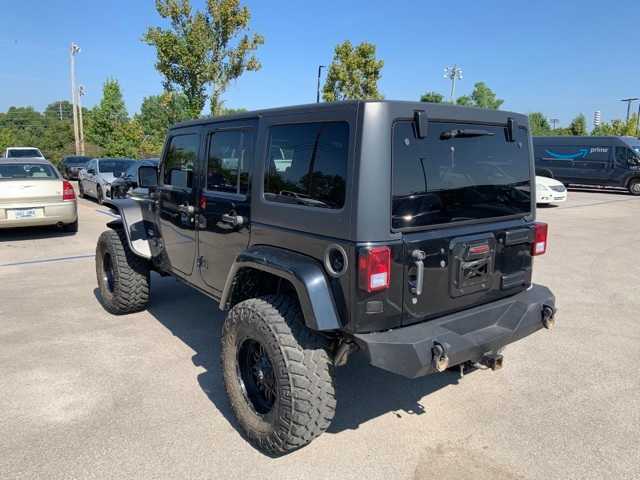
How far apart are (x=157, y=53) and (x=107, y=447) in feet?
A: 53.6

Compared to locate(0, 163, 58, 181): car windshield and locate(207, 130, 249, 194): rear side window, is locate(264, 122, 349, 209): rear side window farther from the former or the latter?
locate(0, 163, 58, 181): car windshield

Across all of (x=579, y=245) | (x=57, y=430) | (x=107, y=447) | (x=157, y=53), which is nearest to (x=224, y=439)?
(x=107, y=447)

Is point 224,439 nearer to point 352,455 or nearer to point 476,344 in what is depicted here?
point 352,455

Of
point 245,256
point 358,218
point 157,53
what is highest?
point 157,53

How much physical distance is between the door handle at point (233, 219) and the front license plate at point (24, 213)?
23.1 feet

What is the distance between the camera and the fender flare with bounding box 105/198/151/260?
186 inches

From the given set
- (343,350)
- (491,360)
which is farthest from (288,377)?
(491,360)

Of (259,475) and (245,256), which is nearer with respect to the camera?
(259,475)

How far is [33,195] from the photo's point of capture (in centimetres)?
880

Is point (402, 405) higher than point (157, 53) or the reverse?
the reverse

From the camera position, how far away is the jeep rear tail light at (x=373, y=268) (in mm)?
2432

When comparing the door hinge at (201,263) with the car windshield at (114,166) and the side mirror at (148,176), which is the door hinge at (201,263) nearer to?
the side mirror at (148,176)

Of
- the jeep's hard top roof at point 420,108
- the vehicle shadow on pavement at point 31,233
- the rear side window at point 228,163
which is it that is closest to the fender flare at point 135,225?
the rear side window at point 228,163

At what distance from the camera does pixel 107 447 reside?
9.32ft
